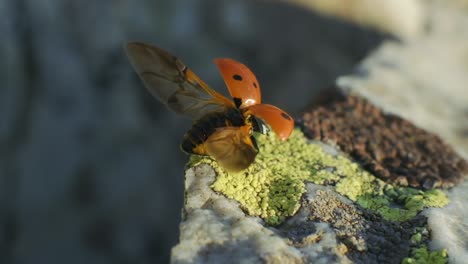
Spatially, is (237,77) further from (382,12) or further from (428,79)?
(382,12)

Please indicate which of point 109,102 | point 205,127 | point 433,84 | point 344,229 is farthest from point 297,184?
point 109,102

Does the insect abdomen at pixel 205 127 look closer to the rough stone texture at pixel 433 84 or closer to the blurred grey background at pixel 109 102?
the rough stone texture at pixel 433 84

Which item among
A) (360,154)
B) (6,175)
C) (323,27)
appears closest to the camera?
(360,154)

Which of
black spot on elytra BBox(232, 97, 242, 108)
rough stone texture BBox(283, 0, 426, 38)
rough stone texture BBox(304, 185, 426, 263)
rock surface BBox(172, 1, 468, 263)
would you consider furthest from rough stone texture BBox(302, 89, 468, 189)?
rough stone texture BBox(283, 0, 426, 38)

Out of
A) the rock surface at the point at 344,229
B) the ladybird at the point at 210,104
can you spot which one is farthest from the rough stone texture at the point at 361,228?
the ladybird at the point at 210,104

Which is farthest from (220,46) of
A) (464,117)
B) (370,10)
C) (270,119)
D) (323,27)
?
(270,119)

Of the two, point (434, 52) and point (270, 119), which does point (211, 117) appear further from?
point (434, 52)
